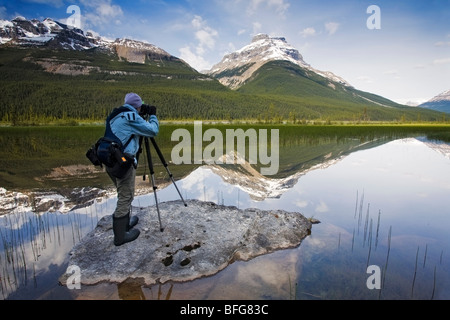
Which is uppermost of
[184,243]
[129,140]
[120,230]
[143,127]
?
[143,127]

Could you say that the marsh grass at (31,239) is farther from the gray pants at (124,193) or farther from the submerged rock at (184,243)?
the gray pants at (124,193)

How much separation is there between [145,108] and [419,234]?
24.5 feet

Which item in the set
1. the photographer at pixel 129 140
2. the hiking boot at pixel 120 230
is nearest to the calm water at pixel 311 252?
the hiking boot at pixel 120 230

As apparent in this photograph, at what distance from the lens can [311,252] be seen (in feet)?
18.9

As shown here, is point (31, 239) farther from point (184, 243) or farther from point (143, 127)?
point (143, 127)

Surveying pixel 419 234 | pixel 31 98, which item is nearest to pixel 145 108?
pixel 419 234

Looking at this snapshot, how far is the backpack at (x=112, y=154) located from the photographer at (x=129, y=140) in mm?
87

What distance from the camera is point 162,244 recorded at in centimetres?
566

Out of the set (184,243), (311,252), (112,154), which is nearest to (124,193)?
(112,154)

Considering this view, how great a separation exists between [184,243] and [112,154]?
2366 millimetres

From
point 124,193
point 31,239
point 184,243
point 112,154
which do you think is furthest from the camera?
point 31,239

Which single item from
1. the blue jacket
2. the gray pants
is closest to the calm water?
the gray pants

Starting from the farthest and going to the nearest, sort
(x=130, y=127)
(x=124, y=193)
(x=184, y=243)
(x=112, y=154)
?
(x=184, y=243), (x=124, y=193), (x=130, y=127), (x=112, y=154)
